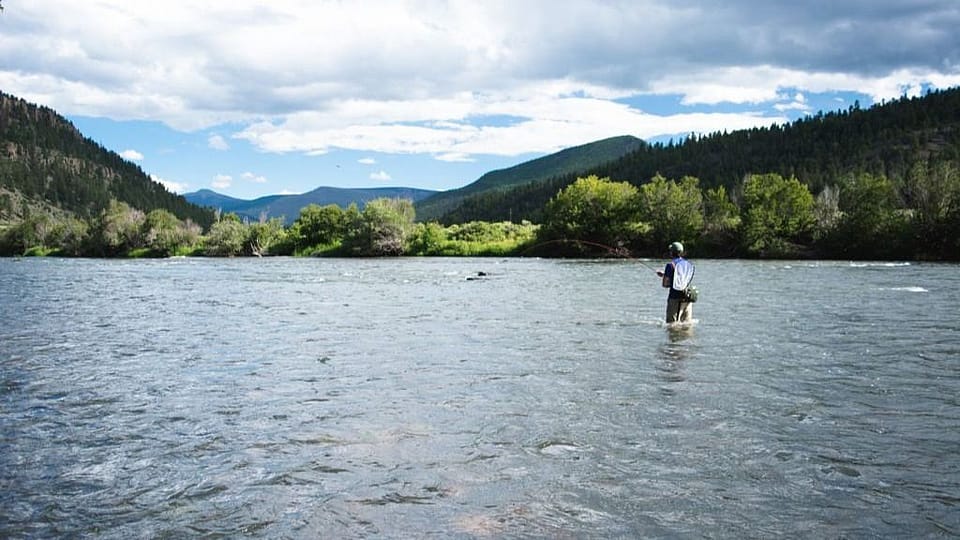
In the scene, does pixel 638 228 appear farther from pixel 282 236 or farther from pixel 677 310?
pixel 677 310

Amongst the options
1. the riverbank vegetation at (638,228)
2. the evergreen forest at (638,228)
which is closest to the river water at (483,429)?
the evergreen forest at (638,228)

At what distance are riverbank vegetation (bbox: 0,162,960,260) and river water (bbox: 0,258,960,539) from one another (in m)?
32.5

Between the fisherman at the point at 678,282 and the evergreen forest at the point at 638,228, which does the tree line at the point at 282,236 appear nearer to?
the evergreen forest at the point at 638,228

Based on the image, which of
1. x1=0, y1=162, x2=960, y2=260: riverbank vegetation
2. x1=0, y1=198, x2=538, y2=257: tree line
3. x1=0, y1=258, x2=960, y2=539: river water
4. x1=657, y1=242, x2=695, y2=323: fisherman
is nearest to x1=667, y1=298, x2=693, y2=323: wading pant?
x1=657, y1=242, x2=695, y2=323: fisherman

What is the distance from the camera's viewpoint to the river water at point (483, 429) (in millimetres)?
7000

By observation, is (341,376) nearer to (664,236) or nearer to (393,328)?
(393,328)

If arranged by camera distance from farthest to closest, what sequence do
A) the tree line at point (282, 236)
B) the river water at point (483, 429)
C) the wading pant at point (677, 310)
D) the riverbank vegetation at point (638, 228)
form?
the tree line at point (282, 236), the riverbank vegetation at point (638, 228), the wading pant at point (677, 310), the river water at point (483, 429)

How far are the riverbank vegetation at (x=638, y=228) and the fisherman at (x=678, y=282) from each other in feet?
92.9

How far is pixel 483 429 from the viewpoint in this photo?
10188 mm

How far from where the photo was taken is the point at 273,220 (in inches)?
4624

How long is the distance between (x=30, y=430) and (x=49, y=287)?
35962 mm

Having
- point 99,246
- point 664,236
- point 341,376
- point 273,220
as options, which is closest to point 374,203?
point 273,220

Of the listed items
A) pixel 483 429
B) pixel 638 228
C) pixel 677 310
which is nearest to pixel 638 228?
pixel 638 228

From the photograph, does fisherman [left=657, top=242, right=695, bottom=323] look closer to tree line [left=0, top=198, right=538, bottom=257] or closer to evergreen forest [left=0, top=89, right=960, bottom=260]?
evergreen forest [left=0, top=89, right=960, bottom=260]
